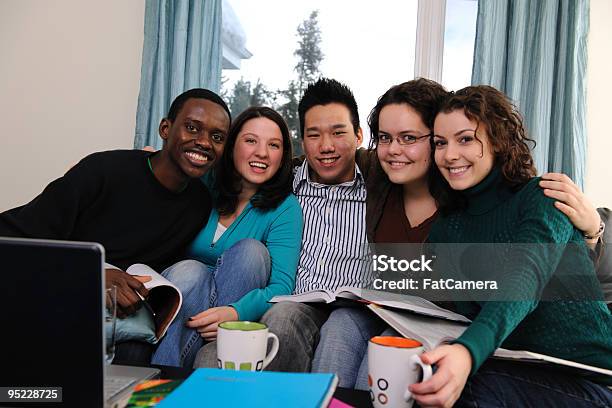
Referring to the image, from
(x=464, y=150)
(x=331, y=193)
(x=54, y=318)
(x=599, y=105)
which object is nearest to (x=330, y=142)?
(x=331, y=193)

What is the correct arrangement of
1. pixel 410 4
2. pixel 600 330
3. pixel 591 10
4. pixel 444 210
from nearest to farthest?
pixel 600 330 → pixel 444 210 → pixel 591 10 → pixel 410 4

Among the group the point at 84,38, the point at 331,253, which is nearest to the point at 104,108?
the point at 84,38

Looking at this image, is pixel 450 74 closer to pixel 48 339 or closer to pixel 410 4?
pixel 410 4

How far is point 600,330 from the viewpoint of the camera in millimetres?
1033

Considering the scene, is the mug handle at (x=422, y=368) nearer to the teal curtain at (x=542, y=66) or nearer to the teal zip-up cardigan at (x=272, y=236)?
the teal zip-up cardigan at (x=272, y=236)

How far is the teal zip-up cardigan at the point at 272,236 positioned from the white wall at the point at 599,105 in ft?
5.52

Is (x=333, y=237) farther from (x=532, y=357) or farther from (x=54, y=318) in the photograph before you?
(x=54, y=318)

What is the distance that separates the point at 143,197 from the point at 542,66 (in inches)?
74.4

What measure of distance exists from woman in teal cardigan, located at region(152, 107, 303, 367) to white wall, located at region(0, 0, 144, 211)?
114cm

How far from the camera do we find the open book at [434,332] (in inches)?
33.9

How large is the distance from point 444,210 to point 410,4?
1.75 m

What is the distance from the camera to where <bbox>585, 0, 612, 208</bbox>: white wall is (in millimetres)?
2578

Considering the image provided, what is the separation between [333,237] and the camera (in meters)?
1.63

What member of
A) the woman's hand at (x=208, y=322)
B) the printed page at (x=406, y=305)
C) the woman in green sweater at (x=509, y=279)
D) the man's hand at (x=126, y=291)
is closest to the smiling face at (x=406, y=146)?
the woman in green sweater at (x=509, y=279)
